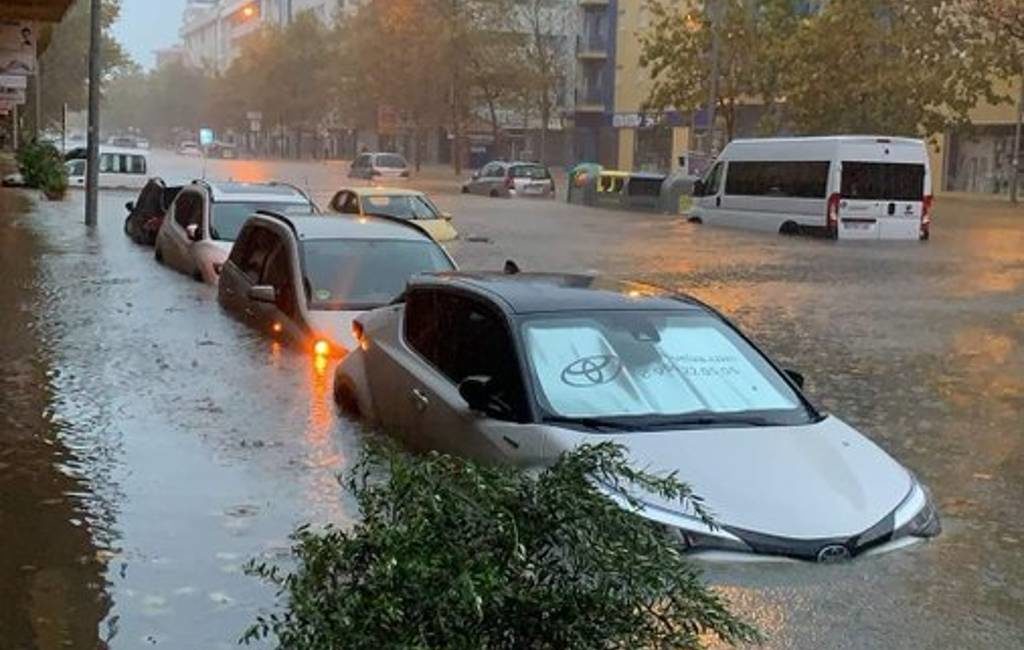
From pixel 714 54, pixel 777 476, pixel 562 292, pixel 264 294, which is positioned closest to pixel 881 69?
pixel 714 54

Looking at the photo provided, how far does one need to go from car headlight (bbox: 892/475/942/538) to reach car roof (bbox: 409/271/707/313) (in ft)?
5.22

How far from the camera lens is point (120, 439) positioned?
8.27 metres

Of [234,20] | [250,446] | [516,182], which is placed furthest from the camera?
[234,20]

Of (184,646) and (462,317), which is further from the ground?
(462,317)

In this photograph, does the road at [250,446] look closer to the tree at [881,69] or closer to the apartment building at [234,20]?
the tree at [881,69]

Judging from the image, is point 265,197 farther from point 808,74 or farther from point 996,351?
point 808,74

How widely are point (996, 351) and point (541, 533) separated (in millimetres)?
11807

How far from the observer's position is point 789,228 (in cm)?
3044

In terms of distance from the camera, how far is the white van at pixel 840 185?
28562mm

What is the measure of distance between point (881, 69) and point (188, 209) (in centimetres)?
3255

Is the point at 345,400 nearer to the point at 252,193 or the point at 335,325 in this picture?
the point at 335,325

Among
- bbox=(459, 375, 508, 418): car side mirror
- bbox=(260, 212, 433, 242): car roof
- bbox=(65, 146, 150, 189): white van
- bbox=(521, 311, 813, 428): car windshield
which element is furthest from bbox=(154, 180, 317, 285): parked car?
bbox=(65, 146, 150, 189): white van

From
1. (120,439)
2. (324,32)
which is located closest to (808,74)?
(120,439)

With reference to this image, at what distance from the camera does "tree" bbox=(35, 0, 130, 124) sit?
54000 millimetres
